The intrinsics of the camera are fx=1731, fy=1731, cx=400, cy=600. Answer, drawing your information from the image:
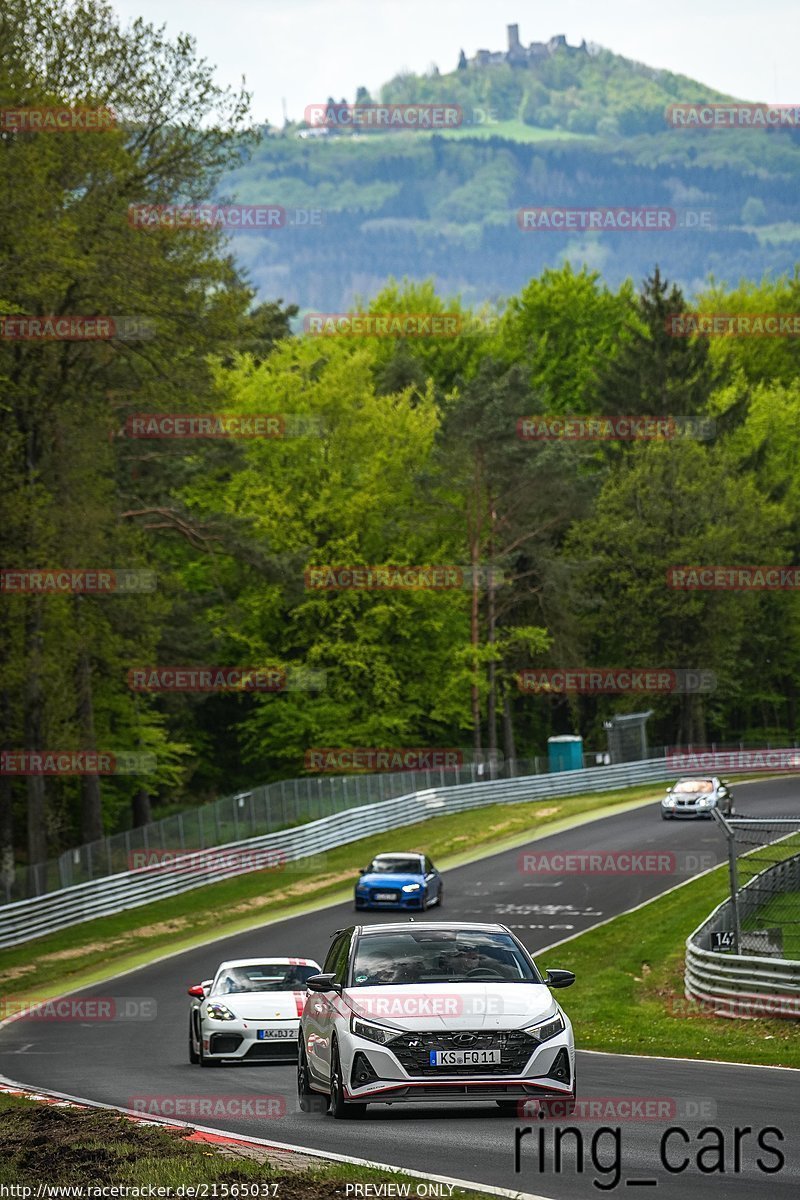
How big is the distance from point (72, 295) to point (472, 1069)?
30.8 metres

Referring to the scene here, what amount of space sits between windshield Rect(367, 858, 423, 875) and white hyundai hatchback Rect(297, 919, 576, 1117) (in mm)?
27143

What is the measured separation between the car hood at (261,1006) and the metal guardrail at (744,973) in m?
6.25

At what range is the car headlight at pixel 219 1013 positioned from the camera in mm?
19344

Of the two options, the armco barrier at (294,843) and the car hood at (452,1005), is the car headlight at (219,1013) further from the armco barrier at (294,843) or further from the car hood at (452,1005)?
the armco barrier at (294,843)

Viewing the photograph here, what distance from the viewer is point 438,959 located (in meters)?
12.7

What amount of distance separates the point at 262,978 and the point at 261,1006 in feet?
3.35
